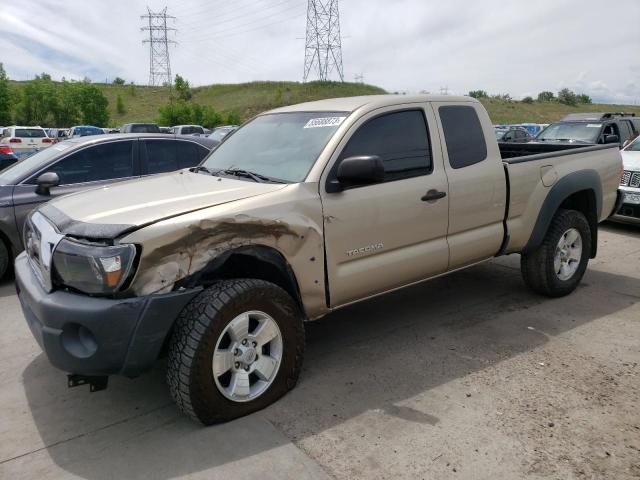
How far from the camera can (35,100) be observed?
57.3 m

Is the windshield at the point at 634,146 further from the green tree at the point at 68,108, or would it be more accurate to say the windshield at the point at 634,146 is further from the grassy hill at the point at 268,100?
the green tree at the point at 68,108

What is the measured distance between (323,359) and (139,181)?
76.1 inches

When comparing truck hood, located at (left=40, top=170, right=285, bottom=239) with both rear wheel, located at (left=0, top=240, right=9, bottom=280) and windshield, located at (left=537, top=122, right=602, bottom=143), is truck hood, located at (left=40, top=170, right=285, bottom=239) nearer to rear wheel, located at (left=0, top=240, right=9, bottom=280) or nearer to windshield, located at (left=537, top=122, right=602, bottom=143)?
rear wheel, located at (left=0, top=240, right=9, bottom=280)

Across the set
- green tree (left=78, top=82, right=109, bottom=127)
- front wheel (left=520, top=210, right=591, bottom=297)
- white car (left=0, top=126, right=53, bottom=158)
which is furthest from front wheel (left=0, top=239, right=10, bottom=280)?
green tree (left=78, top=82, right=109, bottom=127)

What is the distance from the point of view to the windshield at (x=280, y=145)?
3.55m

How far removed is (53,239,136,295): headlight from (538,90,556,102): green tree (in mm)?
86668

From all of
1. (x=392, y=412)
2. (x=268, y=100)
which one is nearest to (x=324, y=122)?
(x=392, y=412)

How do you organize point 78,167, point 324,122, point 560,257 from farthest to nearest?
point 78,167 → point 560,257 → point 324,122

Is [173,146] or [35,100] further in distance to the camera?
[35,100]

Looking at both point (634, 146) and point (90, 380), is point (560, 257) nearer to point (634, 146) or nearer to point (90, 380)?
point (90, 380)

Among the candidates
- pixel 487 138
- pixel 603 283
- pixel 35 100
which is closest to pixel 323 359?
pixel 487 138

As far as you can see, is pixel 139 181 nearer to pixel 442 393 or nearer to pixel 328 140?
pixel 328 140

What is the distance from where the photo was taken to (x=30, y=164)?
20.3ft

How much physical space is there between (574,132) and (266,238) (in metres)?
11.4
